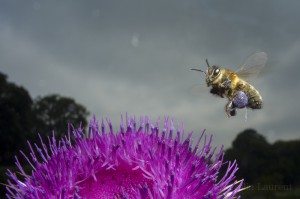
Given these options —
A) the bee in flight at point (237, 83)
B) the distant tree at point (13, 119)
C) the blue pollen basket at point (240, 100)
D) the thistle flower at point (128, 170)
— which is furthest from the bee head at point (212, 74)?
the distant tree at point (13, 119)

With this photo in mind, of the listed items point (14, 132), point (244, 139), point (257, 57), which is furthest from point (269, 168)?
point (257, 57)

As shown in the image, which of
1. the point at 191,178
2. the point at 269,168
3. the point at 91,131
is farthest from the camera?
the point at 269,168

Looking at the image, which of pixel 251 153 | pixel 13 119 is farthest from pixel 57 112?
pixel 251 153

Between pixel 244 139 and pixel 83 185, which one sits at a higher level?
pixel 244 139

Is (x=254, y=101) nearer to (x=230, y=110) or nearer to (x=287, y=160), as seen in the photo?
(x=230, y=110)

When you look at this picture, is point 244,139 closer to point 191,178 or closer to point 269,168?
point 269,168

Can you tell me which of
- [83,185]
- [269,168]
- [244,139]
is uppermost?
[244,139]

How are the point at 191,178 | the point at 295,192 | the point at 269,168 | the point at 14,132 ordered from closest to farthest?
the point at 191,178 < the point at 295,192 < the point at 14,132 < the point at 269,168
